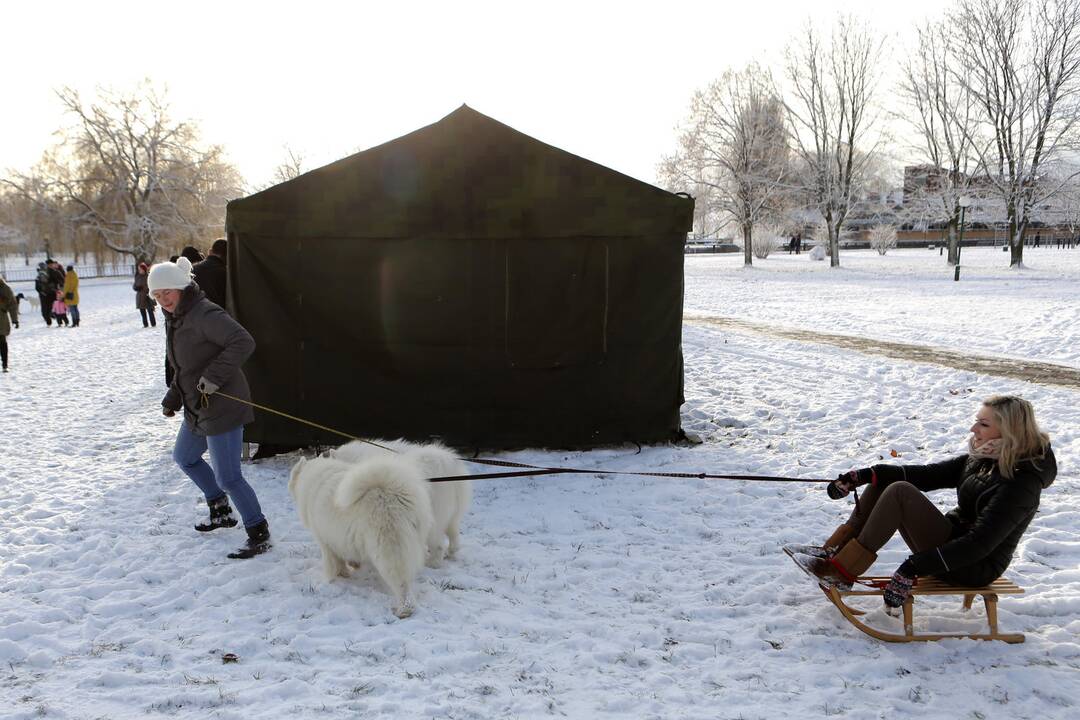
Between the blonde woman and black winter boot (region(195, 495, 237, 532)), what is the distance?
4.23 metres

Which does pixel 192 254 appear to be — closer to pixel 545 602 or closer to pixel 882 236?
pixel 545 602

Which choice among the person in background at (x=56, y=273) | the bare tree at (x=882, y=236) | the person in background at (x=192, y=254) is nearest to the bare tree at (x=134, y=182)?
the person in background at (x=56, y=273)

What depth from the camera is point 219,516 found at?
5301mm

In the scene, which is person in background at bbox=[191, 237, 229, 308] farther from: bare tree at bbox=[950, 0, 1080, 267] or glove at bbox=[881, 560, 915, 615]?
bare tree at bbox=[950, 0, 1080, 267]

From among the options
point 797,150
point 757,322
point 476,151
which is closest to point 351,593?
point 476,151

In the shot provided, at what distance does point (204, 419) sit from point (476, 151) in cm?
365

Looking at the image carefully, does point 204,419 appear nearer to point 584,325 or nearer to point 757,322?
point 584,325

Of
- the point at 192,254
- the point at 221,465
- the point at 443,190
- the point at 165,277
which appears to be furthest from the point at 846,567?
the point at 192,254

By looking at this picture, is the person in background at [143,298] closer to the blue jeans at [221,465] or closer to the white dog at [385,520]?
the blue jeans at [221,465]

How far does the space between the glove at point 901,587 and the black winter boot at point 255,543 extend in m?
4.13

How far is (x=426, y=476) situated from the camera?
4535 mm

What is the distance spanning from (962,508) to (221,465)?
4.72 metres

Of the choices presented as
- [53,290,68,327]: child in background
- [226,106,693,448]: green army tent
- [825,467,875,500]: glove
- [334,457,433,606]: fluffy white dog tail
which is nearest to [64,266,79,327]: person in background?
[53,290,68,327]: child in background

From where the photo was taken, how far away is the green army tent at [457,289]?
22.0ft
